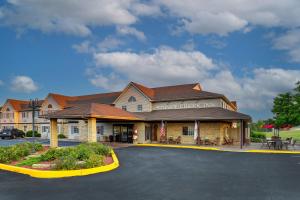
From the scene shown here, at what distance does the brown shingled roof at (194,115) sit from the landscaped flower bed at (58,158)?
12403mm

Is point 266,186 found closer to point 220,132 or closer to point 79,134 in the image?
point 220,132

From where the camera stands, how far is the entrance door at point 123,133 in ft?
108

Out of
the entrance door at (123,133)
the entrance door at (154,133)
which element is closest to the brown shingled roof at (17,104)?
the entrance door at (123,133)

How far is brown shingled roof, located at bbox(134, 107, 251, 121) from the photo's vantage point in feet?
85.0

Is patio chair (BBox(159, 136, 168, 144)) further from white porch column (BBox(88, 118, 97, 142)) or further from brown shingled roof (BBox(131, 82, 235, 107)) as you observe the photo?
white porch column (BBox(88, 118, 97, 142))

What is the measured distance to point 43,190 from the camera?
9.16 meters

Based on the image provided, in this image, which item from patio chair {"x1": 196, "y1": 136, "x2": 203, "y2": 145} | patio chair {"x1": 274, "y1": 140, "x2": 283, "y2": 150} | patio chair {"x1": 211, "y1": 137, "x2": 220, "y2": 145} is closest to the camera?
patio chair {"x1": 274, "y1": 140, "x2": 283, "y2": 150}

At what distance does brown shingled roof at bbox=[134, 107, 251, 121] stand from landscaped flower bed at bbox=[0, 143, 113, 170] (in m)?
12.4

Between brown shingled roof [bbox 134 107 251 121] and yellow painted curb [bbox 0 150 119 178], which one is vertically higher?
brown shingled roof [bbox 134 107 251 121]

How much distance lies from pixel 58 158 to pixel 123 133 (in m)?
20.2

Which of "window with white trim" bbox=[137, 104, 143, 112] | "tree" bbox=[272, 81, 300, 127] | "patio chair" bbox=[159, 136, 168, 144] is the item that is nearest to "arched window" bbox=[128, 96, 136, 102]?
"window with white trim" bbox=[137, 104, 143, 112]

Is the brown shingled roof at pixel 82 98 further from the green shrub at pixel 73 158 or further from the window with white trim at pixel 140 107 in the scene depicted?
the green shrub at pixel 73 158

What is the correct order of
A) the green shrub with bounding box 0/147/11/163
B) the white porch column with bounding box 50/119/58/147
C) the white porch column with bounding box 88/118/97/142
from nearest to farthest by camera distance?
the green shrub with bounding box 0/147/11/163 → the white porch column with bounding box 88/118/97/142 → the white porch column with bounding box 50/119/58/147

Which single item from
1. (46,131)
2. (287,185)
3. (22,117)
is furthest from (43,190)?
(22,117)
